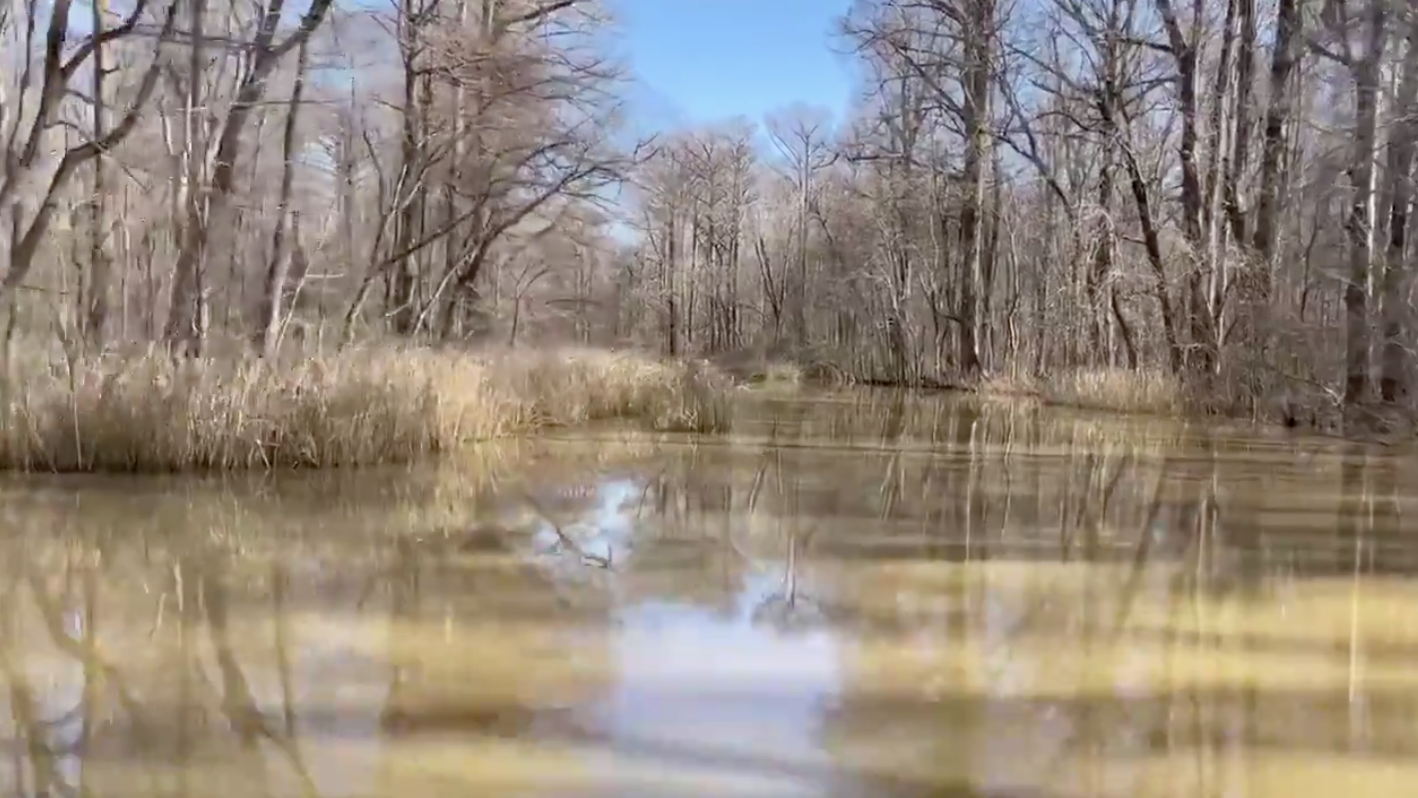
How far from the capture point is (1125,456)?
9.85 metres

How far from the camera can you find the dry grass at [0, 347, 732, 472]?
7258mm

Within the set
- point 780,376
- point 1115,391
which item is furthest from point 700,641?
point 780,376

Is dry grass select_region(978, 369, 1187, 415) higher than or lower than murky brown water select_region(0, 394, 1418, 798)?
higher

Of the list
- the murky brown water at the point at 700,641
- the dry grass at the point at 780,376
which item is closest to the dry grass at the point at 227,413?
the murky brown water at the point at 700,641

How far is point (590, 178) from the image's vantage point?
14.3 m

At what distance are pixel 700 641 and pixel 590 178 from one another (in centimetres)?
1109

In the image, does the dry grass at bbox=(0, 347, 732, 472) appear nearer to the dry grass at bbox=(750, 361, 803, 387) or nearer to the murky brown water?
the murky brown water

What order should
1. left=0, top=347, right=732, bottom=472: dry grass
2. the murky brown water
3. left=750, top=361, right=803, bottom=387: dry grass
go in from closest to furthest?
1. the murky brown water
2. left=0, top=347, right=732, bottom=472: dry grass
3. left=750, top=361, right=803, bottom=387: dry grass

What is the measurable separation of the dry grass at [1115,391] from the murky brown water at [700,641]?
Result: 7.15 meters

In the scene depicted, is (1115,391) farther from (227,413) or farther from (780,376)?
(780,376)

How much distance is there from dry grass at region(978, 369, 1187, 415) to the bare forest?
351 mm

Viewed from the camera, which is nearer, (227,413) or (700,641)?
(700,641)

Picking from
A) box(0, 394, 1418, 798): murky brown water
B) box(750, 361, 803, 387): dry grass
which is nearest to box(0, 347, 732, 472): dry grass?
box(0, 394, 1418, 798): murky brown water

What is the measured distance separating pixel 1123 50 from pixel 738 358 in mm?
16639
